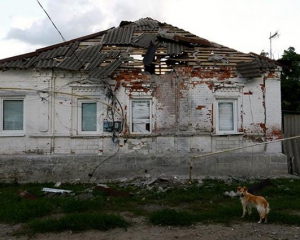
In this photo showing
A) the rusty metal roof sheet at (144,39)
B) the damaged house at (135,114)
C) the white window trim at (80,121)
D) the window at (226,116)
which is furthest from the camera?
the rusty metal roof sheet at (144,39)

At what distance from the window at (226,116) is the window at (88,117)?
13.1 ft

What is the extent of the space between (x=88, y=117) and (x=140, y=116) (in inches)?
67.7

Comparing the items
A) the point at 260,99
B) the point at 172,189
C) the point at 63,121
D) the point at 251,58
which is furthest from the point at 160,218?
the point at 251,58

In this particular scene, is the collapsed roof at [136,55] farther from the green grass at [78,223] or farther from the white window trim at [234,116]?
the green grass at [78,223]

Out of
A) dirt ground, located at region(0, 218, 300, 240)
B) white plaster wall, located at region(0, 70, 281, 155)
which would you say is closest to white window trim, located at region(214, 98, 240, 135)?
white plaster wall, located at region(0, 70, 281, 155)

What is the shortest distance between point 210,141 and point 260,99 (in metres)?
2.17

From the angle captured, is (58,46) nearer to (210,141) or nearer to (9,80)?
(9,80)

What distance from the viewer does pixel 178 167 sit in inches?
401

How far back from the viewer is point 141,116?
10.6 meters

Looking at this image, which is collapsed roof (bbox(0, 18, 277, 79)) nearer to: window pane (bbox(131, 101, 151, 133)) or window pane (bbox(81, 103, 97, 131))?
window pane (bbox(81, 103, 97, 131))

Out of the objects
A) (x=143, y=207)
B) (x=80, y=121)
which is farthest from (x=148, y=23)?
(x=143, y=207)

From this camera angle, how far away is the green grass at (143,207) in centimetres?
586

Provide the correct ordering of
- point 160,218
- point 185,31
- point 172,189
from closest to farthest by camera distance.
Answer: point 160,218
point 172,189
point 185,31

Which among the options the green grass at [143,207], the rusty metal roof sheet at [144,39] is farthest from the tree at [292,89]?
the rusty metal roof sheet at [144,39]
